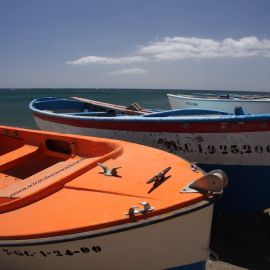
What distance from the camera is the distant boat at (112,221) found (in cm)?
304

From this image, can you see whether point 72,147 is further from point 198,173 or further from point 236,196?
point 236,196

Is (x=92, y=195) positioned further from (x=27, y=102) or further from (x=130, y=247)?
(x=27, y=102)

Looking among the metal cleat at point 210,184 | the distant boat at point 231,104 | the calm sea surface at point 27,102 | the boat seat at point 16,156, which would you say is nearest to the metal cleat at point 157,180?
the metal cleat at point 210,184

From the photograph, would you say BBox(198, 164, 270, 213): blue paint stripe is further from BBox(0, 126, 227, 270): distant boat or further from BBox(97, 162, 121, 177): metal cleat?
BBox(97, 162, 121, 177): metal cleat

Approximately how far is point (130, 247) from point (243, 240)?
301 centimetres

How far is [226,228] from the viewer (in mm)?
5906

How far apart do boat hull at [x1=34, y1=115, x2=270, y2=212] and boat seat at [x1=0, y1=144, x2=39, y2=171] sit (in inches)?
77.9

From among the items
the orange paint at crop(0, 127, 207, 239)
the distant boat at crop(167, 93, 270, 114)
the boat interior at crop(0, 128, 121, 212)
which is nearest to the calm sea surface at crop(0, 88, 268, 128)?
the distant boat at crop(167, 93, 270, 114)

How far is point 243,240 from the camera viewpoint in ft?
18.1

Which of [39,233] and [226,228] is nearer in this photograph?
[39,233]

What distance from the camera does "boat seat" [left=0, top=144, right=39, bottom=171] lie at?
5.64 metres

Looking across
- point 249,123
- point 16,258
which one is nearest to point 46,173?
point 16,258

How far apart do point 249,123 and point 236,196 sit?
1.33 meters

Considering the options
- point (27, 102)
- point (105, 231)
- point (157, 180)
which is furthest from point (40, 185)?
point (27, 102)
